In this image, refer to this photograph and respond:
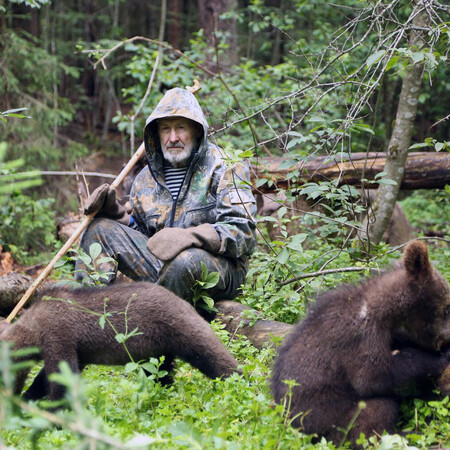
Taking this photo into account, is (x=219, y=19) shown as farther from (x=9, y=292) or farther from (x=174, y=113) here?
(x=9, y=292)

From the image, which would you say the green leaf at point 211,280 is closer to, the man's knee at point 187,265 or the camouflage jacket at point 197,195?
the man's knee at point 187,265

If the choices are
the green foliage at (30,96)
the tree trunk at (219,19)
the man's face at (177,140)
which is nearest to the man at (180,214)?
the man's face at (177,140)

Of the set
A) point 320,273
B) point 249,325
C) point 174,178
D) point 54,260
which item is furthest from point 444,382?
point 174,178

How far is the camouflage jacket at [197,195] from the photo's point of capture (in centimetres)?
647

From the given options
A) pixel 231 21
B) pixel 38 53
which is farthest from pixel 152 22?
pixel 38 53

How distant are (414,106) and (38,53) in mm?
8944

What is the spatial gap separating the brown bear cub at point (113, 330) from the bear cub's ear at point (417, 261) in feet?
5.40

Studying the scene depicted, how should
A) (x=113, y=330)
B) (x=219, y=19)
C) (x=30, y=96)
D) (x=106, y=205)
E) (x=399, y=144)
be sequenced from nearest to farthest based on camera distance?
(x=113, y=330) → (x=106, y=205) → (x=399, y=144) → (x=30, y=96) → (x=219, y=19)

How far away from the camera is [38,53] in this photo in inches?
523

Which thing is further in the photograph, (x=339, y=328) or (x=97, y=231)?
(x=97, y=231)

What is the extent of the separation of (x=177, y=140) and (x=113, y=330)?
9.42 feet

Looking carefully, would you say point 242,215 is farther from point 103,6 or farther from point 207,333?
point 103,6

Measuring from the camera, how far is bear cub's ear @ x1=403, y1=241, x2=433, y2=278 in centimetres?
389

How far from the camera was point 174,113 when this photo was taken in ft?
22.4
